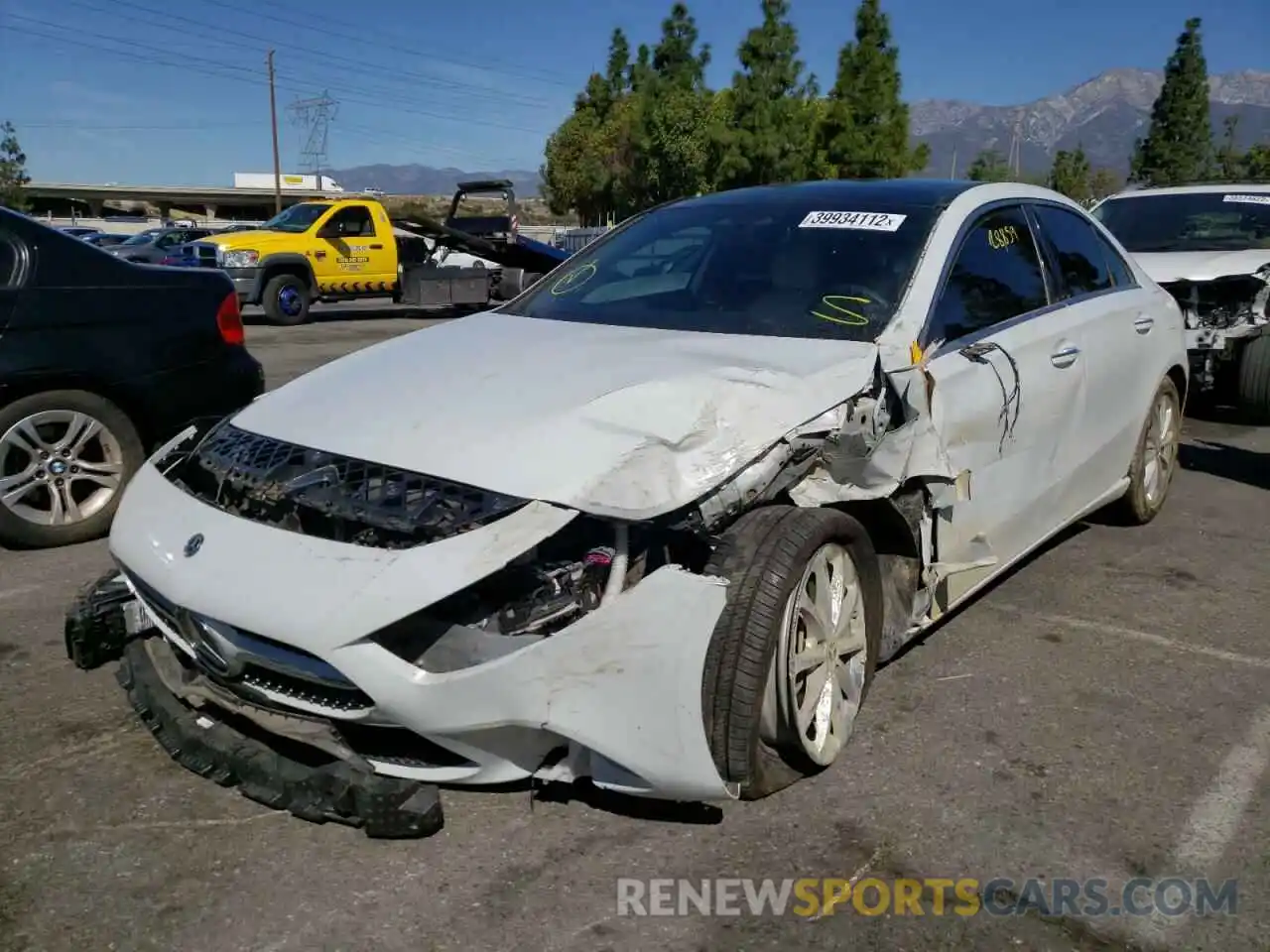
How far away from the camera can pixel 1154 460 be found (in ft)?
18.0

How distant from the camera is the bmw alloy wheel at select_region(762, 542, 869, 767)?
2799 millimetres

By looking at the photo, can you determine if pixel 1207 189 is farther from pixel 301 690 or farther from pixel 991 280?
pixel 301 690

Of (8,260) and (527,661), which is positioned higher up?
(8,260)

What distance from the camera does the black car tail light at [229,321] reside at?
5551 mm

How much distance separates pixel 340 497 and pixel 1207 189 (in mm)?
9288

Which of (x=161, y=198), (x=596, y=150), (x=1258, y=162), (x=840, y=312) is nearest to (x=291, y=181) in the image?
(x=161, y=198)

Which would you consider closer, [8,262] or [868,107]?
[8,262]

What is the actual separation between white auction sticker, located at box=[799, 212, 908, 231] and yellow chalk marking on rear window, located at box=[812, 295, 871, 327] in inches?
16.4

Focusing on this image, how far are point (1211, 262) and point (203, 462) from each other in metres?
7.68

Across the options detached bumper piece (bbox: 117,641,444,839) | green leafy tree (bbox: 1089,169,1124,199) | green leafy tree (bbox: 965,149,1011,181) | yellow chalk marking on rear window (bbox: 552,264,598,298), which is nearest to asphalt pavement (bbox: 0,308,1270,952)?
detached bumper piece (bbox: 117,641,444,839)

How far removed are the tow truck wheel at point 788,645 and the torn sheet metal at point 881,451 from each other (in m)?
0.10

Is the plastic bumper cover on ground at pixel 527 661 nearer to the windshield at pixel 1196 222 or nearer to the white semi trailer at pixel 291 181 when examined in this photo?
the windshield at pixel 1196 222

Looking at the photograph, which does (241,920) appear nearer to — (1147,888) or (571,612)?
(571,612)

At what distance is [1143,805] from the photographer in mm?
2959
